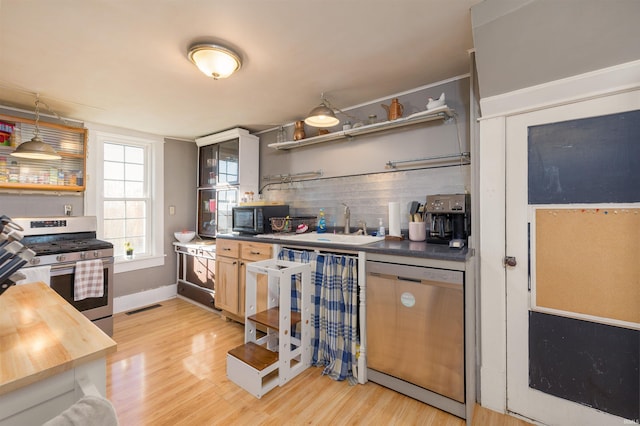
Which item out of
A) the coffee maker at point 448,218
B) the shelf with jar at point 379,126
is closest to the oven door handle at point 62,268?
the shelf with jar at point 379,126

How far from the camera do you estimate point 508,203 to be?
1770 millimetres

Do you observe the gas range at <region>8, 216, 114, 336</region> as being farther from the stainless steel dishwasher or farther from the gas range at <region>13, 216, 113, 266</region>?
the stainless steel dishwasher

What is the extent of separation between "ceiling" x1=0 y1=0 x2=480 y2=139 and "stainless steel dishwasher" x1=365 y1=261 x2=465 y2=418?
1481 millimetres

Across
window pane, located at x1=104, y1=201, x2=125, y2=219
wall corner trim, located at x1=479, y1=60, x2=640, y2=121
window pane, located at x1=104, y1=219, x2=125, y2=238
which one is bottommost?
window pane, located at x1=104, y1=219, x2=125, y2=238

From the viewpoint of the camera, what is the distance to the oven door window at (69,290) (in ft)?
8.50

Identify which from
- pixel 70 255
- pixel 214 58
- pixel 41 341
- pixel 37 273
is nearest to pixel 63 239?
pixel 70 255

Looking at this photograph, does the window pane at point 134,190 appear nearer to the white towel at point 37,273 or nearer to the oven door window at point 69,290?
the oven door window at point 69,290

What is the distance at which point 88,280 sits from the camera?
2.75 metres

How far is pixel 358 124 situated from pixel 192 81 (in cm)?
152

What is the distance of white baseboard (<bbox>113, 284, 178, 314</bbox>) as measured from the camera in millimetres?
3553

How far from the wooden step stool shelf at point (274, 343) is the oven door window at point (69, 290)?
1.70 meters

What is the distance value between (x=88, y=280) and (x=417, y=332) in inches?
119

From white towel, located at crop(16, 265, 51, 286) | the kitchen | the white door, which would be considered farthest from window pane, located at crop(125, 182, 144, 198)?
the white door

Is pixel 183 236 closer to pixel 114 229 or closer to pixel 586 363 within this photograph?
pixel 114 229
